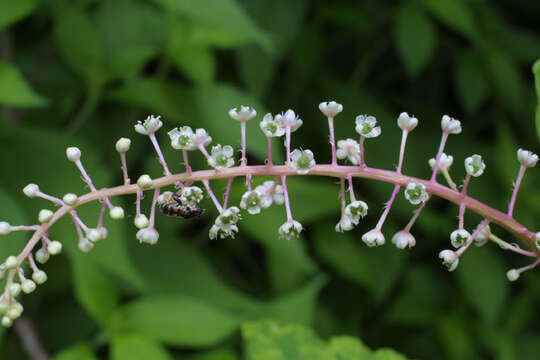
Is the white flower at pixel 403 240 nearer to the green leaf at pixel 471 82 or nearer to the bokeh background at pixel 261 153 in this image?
the bokeh background at pixel 261 153

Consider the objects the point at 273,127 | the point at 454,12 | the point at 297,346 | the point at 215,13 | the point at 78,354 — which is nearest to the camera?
the point at 273,127

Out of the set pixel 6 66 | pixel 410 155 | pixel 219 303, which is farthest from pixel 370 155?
pixel 6 66

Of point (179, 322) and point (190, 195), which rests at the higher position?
point (190, 195)

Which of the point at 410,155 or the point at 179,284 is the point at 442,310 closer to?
the point at 410,155

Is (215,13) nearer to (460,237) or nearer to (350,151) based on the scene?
(350,151)

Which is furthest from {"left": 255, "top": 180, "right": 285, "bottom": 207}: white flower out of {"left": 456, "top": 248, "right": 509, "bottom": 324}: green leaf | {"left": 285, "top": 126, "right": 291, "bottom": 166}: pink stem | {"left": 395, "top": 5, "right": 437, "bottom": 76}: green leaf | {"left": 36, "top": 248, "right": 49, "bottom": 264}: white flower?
{"left": 456, "top": 248, "right": 509, "bottom": 324}: green leaf

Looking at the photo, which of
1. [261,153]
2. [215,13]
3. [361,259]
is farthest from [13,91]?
[361,259]
